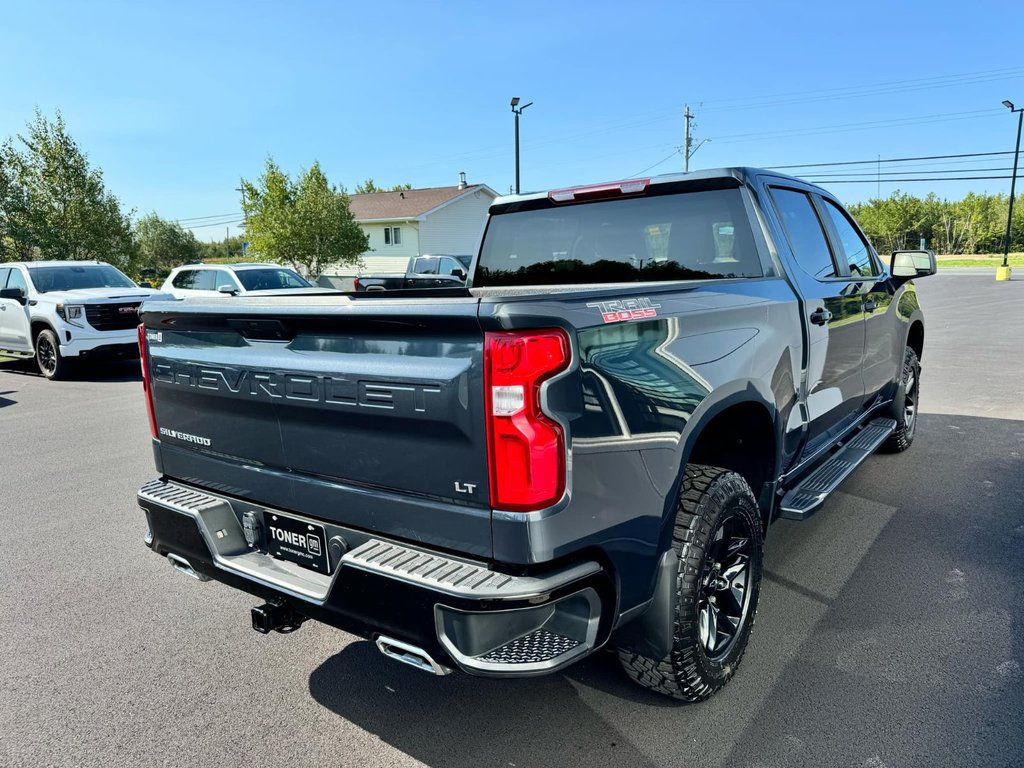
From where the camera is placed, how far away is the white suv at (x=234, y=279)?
43.1 ft

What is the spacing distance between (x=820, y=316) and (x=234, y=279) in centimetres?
1186

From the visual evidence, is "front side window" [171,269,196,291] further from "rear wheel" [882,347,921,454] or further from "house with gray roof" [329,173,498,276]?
"house with gray roof" [329,173,498,276]

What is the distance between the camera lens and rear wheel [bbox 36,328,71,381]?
11000mm

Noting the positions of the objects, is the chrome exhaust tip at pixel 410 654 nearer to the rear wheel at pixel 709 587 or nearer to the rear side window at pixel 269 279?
the rear wheel at pixel 709 587

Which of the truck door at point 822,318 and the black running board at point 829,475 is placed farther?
the truck door at point 822,318

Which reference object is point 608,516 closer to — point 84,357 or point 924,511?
point 924,511

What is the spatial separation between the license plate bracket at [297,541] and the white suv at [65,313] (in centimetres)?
953

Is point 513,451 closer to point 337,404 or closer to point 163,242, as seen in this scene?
point 337,404

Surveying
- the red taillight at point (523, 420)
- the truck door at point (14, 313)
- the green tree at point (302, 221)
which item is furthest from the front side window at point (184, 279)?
the green tree at point (302, 221)

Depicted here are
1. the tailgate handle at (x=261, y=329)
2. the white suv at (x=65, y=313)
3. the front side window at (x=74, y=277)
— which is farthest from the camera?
the front side window at (x=74, y=277)

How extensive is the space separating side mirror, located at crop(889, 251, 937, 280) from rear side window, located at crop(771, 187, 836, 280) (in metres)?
1.01

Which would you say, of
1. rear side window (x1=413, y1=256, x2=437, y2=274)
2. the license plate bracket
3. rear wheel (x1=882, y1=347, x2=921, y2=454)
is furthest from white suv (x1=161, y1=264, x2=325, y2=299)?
the license plate bracket

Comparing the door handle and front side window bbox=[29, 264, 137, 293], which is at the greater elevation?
front side window bbox=[29, 264, 137, 293]

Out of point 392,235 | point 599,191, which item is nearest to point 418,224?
point 392,235
